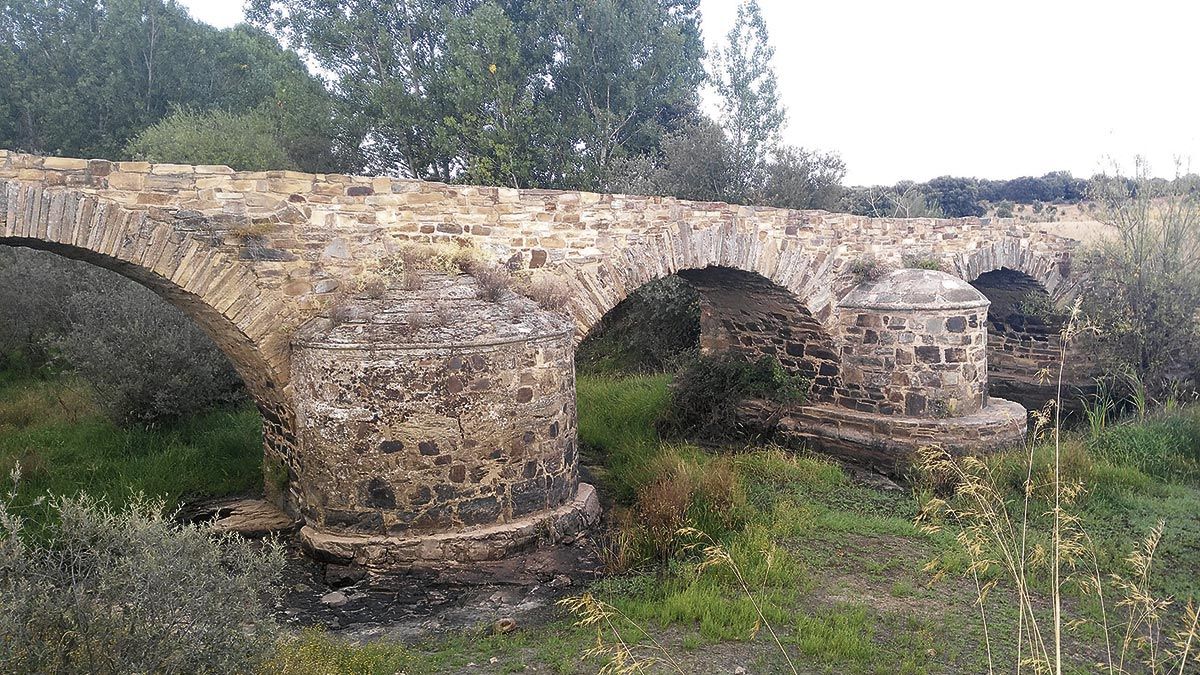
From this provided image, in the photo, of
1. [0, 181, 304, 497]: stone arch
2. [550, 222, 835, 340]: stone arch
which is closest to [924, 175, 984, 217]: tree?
[550, 222, 835, 340]: stone arch

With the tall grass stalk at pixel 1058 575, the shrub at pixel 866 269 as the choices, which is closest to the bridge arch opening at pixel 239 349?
the tall grass stalk at pixel 1058 575

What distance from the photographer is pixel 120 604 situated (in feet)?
9.25

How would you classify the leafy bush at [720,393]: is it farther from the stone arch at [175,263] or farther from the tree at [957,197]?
the tree at [957,197]

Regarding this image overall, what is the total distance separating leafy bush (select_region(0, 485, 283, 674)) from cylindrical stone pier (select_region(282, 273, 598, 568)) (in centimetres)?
235

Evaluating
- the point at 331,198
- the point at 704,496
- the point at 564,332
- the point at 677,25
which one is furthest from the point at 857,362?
the point at 677,25

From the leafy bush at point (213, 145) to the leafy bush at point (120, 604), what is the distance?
466 inches

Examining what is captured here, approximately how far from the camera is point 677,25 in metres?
17.8

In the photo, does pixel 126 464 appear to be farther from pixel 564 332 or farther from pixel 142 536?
pixel 142 536

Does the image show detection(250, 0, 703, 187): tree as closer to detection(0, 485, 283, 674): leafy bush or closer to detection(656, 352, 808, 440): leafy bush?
detection(656, 352, 808, 440): leafy bush

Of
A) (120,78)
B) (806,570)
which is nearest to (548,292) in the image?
(806,570)

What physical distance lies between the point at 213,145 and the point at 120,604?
1291cm

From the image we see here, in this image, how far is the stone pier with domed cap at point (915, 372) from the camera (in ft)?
28.9

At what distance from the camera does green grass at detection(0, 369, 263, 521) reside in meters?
7.43

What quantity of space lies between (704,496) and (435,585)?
A: 2.34m
